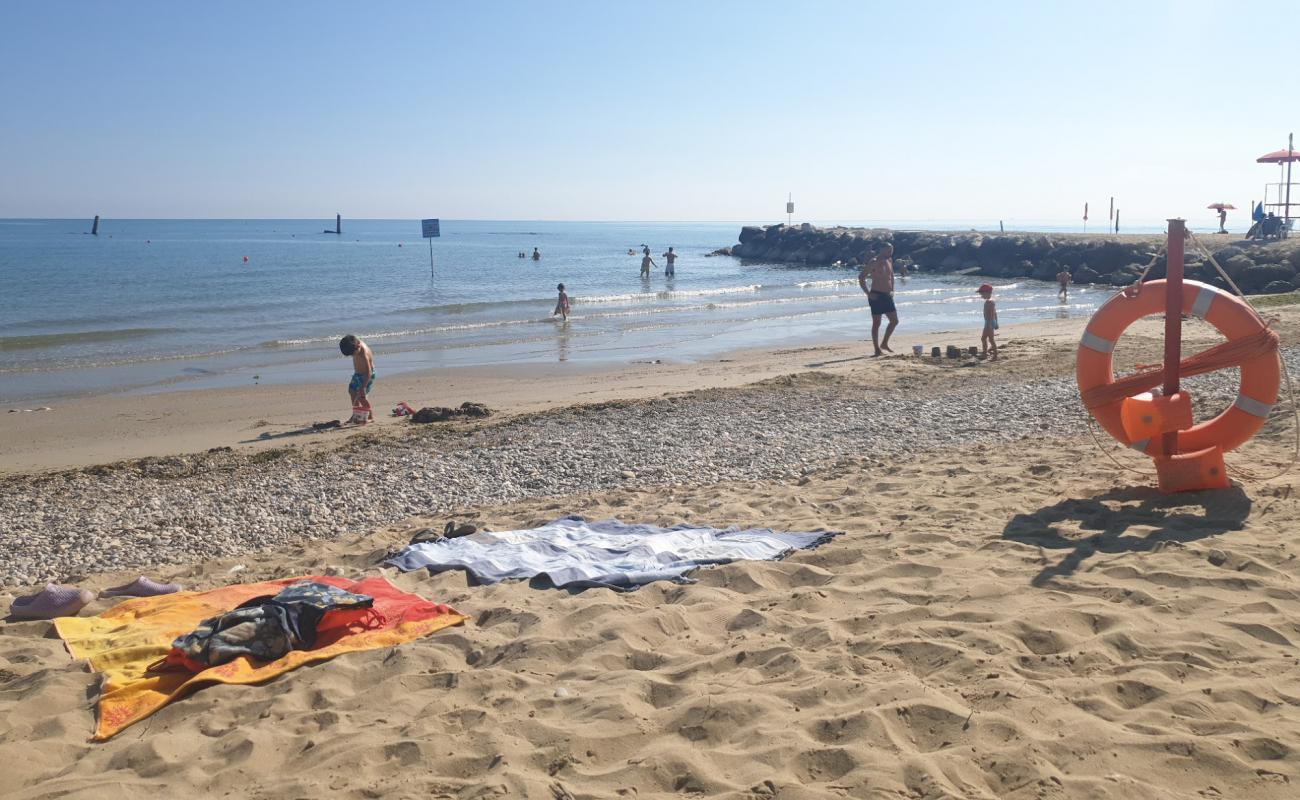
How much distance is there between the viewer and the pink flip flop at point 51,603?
504cm

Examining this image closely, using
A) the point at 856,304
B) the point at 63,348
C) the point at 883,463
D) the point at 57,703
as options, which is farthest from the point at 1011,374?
the point at 63,348

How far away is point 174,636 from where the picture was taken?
15.1ft

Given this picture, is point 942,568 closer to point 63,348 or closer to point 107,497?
point 107,497

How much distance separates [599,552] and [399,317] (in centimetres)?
2195

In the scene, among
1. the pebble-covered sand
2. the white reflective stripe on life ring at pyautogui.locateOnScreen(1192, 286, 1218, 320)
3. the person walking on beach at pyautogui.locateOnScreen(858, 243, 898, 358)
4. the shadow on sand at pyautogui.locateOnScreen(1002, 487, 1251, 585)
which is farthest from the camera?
the person walking on beach at pyautogui.locateOnScreen(858, 243, 898, 358)

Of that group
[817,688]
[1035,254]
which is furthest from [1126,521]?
[1035,254]

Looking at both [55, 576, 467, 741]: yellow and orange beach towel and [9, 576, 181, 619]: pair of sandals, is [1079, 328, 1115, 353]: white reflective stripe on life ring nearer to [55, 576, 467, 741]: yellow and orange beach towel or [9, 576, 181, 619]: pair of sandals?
[55, 576, 467, 741]: yellow and orange beach towel

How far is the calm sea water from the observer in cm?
1783

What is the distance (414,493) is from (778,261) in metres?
52.0

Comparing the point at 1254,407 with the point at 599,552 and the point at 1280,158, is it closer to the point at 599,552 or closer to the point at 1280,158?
the point at 599,552

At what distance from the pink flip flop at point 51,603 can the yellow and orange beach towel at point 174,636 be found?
18 cm

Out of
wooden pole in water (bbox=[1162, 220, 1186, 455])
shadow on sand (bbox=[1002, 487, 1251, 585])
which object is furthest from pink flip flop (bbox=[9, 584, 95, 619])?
wooden pole in water (bbox=[1162, 220, 1186, 455])

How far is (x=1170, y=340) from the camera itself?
6.04 m

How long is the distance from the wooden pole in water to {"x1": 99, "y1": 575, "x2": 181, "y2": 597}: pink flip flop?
6.25 m
